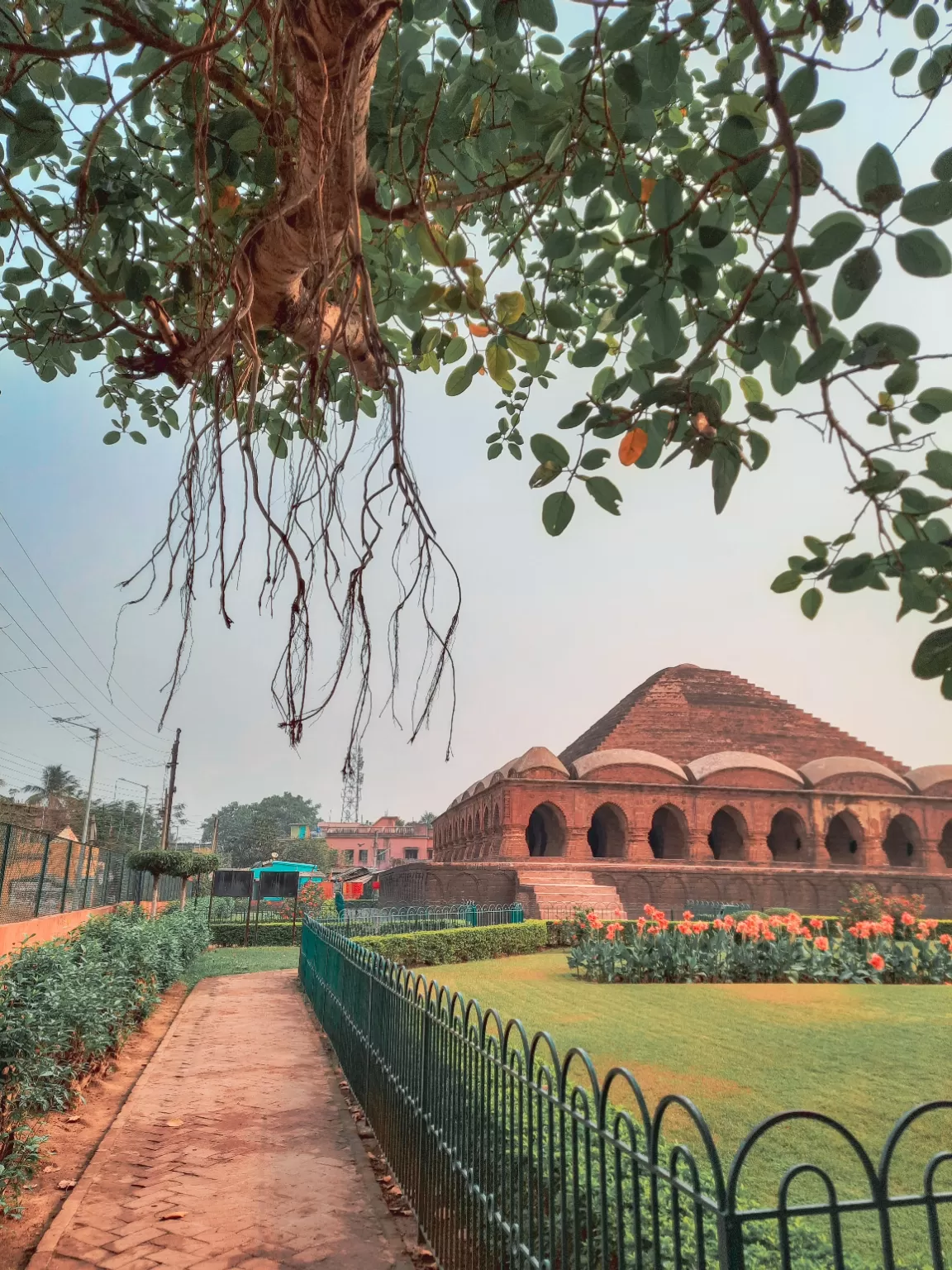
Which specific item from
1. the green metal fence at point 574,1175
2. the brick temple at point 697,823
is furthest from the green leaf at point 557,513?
the brick temple at point 697,823

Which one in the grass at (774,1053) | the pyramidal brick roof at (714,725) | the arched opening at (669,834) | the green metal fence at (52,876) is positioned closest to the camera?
the grass at (774,1053)

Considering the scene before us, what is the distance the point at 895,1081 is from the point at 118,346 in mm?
6793

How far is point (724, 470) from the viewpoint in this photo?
1.75 metres

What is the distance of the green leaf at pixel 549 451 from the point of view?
5.56ft

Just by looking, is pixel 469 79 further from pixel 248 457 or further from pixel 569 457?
pixel 248 457

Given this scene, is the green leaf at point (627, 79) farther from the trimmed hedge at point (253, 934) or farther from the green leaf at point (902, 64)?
the trimmed hedge at point (253, 934)

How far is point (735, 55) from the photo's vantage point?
8.73ft

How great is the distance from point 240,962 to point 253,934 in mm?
4329

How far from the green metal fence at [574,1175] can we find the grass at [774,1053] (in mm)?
119

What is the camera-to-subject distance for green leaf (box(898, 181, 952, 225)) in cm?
136

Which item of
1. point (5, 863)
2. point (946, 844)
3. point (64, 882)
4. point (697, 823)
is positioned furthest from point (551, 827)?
point (5, 863)

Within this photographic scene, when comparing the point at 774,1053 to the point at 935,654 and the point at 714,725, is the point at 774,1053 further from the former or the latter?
the point at 714,725

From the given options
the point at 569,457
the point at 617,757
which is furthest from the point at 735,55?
the point at 617,757

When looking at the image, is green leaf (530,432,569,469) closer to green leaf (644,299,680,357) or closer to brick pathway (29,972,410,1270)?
green leaf (644,299,680,357)
